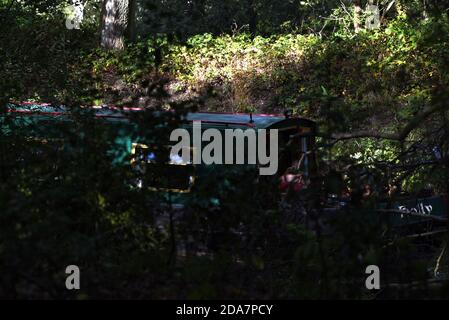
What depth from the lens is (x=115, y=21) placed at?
73.8ft

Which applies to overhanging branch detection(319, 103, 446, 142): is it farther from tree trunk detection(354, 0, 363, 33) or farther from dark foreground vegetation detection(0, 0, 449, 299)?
tree trunk detection(354, 0, 363, 33)

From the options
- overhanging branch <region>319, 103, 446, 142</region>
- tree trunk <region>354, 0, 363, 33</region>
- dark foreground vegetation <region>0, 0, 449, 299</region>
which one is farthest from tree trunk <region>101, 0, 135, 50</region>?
overhanging branch <region>319, 103, 446, 142</region>

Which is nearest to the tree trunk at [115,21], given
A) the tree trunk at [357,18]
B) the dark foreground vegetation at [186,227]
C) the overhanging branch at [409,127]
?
the tree trunk at [357,18]

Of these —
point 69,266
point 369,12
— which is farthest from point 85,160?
point 369,12

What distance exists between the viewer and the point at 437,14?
21.8 feet

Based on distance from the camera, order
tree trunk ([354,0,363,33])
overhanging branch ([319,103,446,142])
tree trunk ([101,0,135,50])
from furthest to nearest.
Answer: tree trunk ([101,0,135,50]), tree trunk ([354,0,363,33]), overhanging branch ([319,103,446,142])

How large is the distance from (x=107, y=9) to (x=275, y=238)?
17.5 m

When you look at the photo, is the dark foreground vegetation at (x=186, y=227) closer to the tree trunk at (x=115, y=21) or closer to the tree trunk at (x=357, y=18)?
the tree trunk at (x=357, y=18)

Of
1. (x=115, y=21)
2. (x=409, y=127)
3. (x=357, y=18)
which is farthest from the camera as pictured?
(x=115, y=21)

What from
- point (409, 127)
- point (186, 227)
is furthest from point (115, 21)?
point (186, 227)

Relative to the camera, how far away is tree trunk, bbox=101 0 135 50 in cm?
2252

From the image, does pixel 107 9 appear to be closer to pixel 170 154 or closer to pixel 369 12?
pixel 369 12

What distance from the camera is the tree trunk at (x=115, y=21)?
73.9ft

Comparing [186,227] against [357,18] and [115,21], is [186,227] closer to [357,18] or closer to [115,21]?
[357,18]
